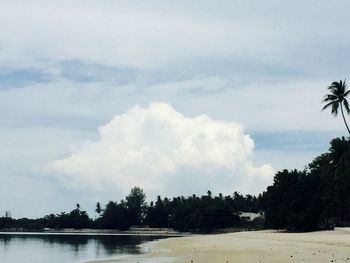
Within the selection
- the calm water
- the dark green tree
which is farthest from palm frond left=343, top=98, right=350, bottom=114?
the dark green tree

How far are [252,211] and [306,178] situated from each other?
9164 centimetres

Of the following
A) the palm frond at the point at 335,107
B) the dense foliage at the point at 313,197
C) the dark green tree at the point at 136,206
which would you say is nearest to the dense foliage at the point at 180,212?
the dark green tree at the point at 136,206

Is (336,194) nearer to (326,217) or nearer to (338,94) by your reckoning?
(326,217)

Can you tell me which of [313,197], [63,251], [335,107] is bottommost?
[63,251]

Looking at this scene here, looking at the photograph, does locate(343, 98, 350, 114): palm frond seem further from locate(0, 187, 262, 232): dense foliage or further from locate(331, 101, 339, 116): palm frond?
locate(0, 187, 262, 232): dense foliage

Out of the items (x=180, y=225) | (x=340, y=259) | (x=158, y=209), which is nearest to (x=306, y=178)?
(x=340, y=259)

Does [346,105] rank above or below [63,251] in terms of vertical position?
above

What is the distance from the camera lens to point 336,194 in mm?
68062

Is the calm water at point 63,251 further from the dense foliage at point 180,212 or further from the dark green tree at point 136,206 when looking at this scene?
the dark green tree at point 136,206

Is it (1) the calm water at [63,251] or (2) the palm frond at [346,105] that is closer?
(1) the calm water at [63,251]

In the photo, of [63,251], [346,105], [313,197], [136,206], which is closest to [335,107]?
[346,105]

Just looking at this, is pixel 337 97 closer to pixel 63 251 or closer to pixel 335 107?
pixel 335 107

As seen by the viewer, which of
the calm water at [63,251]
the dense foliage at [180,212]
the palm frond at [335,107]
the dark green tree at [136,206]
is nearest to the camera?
the calm water at [63,251]

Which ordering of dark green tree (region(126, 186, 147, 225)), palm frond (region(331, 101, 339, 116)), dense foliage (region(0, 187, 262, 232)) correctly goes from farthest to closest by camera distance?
dark green tree (region(126, 186, 147, 225)) → dense foliage (region(0, 187, 262, 232)) → palm frond (region(331, 101, 339, 116))
